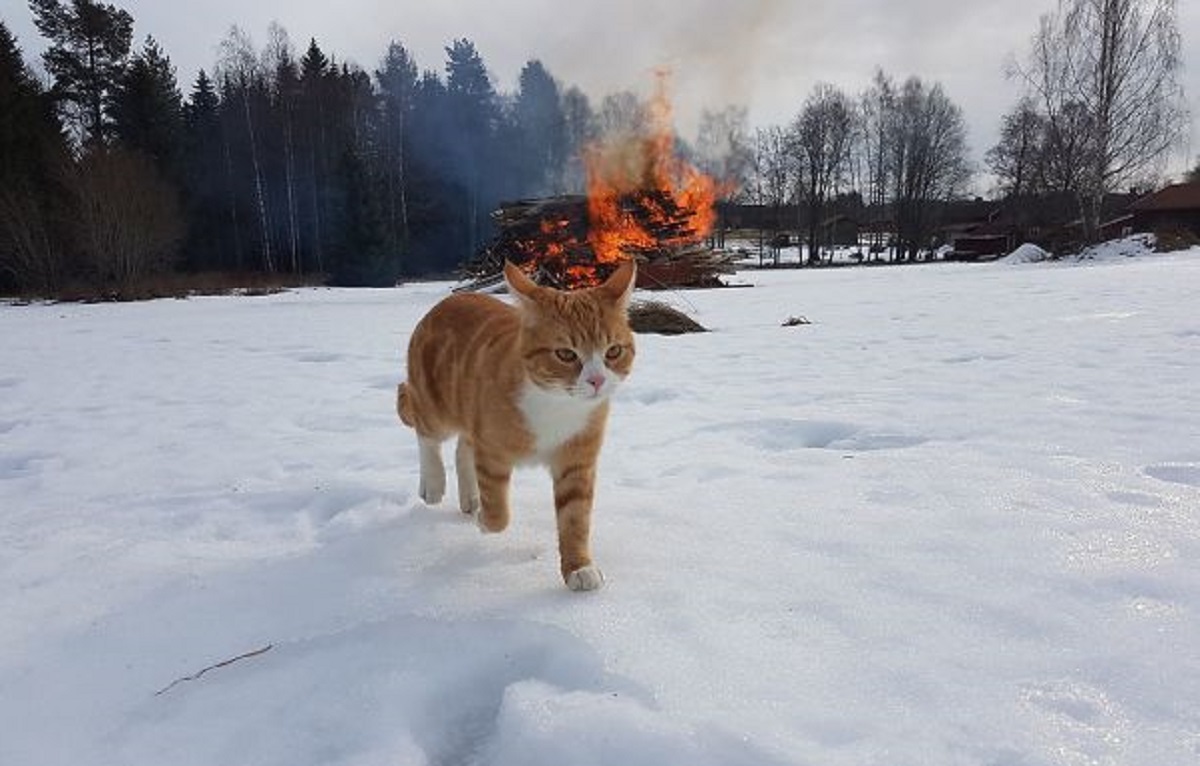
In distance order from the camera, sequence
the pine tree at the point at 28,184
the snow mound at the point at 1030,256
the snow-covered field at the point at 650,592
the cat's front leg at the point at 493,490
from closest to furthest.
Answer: the snow-covered field at the point at 650,592 < the cat's front leg at the point at 493,490 < the pine tree at the point at 28,184 < the snow mound at the point at 1030,256

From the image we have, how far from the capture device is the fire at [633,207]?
17.3m

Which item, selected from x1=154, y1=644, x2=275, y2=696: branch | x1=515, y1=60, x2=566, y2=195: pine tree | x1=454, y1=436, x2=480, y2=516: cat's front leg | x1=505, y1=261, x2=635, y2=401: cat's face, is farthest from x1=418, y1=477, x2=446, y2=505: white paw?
x1=515, y1=60, x2=566, y2=195: pine tree

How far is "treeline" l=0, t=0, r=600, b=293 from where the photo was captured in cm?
2377

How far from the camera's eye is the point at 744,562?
2.38 meters

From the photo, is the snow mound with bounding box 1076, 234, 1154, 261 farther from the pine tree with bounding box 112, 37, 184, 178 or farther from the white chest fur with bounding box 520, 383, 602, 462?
the pine tree with bounding box 112, 37, 184, 178

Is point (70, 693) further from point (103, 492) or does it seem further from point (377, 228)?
point (377, 228)

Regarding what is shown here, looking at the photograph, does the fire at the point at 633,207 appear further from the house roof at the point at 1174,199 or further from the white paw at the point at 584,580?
the house roof at the point at 1174,199

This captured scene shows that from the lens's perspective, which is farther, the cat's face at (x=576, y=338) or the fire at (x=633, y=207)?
the fire at (x=633, y=207)

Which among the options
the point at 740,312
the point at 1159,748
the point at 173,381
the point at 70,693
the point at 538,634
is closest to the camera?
the point at 1159,748

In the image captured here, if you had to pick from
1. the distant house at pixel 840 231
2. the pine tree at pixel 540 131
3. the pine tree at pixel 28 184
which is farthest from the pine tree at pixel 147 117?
the distant house at pixel 840 231

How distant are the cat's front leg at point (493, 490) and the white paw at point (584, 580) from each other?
16.9 inches

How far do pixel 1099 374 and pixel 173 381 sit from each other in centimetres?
737

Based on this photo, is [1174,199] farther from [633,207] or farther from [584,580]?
[584,580]

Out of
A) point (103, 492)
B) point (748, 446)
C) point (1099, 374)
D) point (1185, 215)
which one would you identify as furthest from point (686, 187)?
point (1185, 215)
